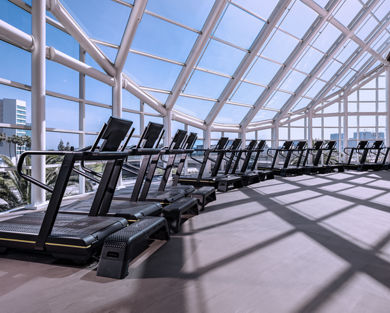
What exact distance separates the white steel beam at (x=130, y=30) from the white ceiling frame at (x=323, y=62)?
331 inches

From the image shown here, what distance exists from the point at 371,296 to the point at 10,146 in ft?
17.0

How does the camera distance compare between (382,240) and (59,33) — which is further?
(59,33)

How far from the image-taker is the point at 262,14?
333 inches

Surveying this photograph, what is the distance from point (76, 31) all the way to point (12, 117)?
7.31 feet

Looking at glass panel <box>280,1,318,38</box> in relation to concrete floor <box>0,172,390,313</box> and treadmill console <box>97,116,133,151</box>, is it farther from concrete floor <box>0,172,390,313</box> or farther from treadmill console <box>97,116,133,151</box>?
treadmill console <box>97,116,133,151</box>

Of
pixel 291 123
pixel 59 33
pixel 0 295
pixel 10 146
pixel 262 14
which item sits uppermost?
pixel 262 14

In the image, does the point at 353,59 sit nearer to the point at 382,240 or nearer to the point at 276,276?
the point at 382,240

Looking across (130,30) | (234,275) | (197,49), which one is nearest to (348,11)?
(197,49)

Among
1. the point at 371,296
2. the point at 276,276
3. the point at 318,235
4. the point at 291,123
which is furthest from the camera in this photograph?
the point at 291,123

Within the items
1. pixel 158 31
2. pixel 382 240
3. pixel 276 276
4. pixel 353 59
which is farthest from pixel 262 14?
pixel 276 276

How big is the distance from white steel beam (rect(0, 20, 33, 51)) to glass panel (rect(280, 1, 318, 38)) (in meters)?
7.74

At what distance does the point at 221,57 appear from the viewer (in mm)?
9109

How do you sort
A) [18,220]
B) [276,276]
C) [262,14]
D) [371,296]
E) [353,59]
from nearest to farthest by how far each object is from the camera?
[371,296], [276,276], [18,220], [262,14], [353,59]

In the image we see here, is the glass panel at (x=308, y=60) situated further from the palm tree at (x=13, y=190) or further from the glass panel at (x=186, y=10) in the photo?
the palm tree at (x=13, y=190)
